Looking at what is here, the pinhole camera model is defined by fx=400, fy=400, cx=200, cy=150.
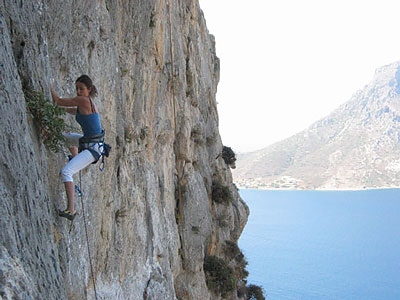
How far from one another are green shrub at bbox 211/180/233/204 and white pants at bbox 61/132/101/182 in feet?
52.0

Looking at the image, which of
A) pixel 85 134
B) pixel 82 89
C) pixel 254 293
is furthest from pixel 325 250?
pixel 82 89

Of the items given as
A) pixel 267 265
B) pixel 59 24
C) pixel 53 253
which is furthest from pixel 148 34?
pixel 267 265

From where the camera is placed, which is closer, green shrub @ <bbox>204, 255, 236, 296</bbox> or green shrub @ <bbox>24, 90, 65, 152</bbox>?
green shrub @ <bbox>24, 90, 65, 152</bbox>

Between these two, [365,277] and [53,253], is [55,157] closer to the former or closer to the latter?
[53,253]

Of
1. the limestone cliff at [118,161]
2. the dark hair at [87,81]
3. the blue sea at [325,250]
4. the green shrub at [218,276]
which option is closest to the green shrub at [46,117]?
the limestone cliff at [118,161]

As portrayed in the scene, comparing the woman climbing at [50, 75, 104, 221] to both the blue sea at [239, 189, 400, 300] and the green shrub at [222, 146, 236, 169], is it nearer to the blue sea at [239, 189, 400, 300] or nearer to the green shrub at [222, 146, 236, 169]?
the green shrub at [222, 146, 236, 169]

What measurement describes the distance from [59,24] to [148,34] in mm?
6554

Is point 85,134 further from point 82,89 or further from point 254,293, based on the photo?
point 254,293

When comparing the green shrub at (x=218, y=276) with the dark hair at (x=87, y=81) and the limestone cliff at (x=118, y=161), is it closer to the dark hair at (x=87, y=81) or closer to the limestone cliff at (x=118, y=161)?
the limestone cliff at (x=118, y=161)

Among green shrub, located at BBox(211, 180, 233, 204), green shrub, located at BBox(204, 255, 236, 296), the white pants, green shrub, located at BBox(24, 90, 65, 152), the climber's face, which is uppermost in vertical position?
green shrub, located at BBox(211, 180, 233, 204)

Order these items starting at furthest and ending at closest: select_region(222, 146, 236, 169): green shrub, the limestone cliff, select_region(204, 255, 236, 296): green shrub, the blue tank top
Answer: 1. select_region(222, 146, 236, 169): green shrub
2. select_region(204, 255, 236, 296): green shrub
3. the blue tank top
4. the limestone cliff

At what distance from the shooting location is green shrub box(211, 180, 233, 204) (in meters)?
21.7

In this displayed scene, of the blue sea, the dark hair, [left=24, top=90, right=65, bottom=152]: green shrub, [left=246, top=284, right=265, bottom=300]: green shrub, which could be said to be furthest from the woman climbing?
the blue sea

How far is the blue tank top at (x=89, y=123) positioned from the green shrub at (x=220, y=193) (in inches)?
635
